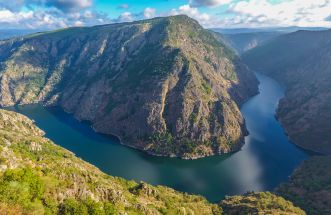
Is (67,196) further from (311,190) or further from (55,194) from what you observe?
(311,190)

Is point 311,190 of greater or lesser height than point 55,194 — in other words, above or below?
above

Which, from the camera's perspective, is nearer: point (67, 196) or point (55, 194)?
point (55, 194)

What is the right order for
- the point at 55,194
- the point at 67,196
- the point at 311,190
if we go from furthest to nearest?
1. the point at 311,190
2. the point at 67,196
3. the point at 55,194

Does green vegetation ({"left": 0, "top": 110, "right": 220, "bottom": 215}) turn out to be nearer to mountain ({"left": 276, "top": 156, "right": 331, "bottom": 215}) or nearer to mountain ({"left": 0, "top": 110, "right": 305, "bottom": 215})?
mountain ({"left": 0, "top": 110, "right": 305, "bottom": 215})

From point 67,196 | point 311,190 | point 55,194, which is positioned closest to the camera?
point 55,194

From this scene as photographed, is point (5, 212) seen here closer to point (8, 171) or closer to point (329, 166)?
point (8, 171)

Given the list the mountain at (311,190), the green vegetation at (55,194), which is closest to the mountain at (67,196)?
the green vegetation at (55,194)

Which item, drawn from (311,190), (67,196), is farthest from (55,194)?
(311,190)

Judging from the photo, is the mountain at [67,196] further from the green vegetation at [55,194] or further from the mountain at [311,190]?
the mountain at [311,190]

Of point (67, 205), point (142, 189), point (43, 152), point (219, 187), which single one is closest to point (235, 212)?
point (142, 189)
